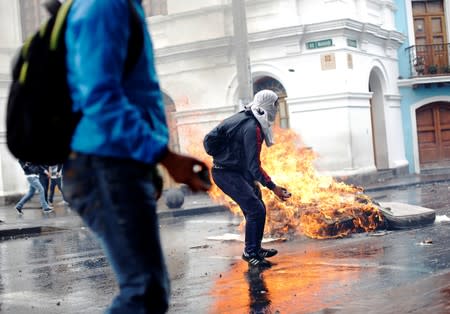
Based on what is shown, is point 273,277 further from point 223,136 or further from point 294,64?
point 294,64

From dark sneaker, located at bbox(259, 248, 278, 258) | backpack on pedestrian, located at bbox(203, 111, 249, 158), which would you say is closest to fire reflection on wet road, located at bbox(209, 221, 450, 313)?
dark sneaker, located at bbox(259, 248, 278, 258)

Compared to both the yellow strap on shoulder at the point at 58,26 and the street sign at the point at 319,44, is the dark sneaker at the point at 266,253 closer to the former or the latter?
the yellow strap on shoulder at the point at 58,26

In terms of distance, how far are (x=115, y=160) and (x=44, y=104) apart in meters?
0.35

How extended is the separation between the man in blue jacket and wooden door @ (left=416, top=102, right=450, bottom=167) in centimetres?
2398

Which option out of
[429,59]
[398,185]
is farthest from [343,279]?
[429,59]

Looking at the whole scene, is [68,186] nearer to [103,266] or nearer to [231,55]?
[103,266]

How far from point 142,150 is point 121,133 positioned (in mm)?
103

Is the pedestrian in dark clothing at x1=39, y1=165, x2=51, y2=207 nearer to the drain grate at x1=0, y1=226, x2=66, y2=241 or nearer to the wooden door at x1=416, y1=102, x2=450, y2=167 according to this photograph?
the drain grate at x1=0, y1=226, x2=66, y2=241

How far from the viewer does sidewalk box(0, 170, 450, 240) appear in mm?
13727

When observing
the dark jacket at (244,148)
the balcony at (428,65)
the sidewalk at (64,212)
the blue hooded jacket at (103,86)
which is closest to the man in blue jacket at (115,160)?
the blue hooded jacket at (103,86)

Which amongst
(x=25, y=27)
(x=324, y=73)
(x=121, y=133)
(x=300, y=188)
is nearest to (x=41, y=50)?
(x=121, y=133)

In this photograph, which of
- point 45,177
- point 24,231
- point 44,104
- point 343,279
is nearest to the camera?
point 44,104

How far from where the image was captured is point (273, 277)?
22.7ft

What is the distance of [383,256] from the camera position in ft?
25.3
